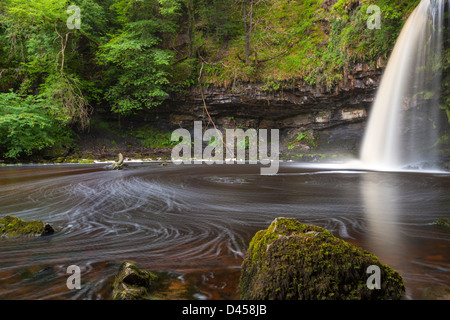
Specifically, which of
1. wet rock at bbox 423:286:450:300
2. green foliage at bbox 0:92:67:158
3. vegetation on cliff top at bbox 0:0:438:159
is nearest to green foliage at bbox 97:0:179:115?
vegetation on cliff top at bbox 0:0:438:159

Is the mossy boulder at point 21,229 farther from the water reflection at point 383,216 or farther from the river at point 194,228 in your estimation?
the water reflection at point 383,216

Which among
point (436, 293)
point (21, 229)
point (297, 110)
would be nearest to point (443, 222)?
point (436, 293)

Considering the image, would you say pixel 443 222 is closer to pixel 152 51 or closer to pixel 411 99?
pixel 411 99

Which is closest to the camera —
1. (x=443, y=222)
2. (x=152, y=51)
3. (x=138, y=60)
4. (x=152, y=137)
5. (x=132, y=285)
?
(x=132, y=285)

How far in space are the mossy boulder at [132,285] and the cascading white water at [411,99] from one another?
12.8 meters

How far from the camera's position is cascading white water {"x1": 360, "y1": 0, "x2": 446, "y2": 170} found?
10469 millimetres

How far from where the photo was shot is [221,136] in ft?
62.3

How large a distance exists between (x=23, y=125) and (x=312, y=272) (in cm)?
1672

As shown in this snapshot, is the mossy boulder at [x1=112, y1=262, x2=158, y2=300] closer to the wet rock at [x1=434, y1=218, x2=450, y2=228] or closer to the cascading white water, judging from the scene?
the wet rock at [x1=434, y1=218, x2=450, y2=228]

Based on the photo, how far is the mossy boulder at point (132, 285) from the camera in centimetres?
180

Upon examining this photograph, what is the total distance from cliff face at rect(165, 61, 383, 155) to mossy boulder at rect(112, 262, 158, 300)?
14824 mm

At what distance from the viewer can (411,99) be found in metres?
12.1

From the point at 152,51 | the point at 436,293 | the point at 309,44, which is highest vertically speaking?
the point at 309,44

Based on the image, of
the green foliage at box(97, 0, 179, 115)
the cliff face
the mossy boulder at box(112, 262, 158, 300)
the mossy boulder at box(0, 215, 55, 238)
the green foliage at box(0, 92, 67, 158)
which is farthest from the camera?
the green foliage at box(97, 0, 179, 115)
